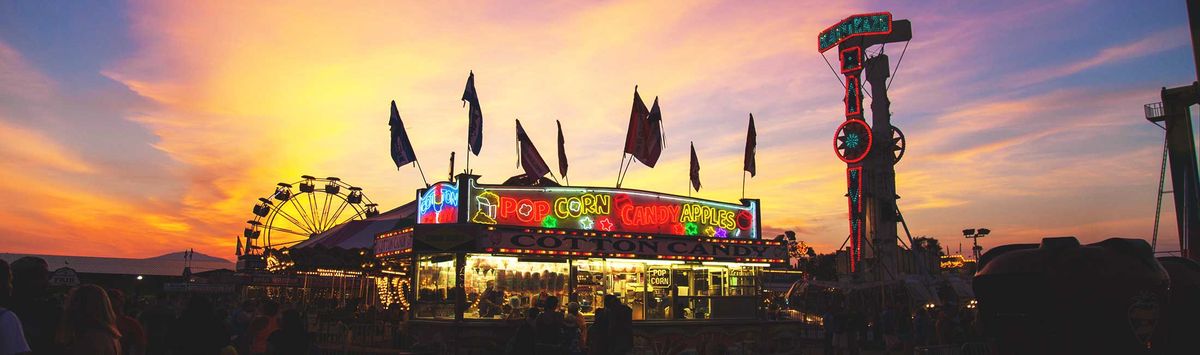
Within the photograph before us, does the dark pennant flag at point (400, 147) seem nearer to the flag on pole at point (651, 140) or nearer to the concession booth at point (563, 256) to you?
the concession booth at point (563, 256)

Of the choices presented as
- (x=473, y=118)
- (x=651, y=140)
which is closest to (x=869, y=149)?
(x=651, y=140)

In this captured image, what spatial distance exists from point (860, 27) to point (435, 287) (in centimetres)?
4414

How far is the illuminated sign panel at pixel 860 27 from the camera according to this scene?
56219 millimetres

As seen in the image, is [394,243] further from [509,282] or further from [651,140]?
[651,140]

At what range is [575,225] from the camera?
2161 cm

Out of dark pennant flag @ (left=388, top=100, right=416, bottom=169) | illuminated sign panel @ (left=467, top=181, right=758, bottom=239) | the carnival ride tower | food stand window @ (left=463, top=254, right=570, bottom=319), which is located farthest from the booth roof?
the carnival ride tower

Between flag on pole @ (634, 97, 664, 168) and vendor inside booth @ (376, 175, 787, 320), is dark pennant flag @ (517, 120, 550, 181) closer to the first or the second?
vendor inside booth @ (376, 175, 787, 320)

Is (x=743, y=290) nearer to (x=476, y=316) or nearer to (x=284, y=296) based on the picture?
(x=476, y=316)

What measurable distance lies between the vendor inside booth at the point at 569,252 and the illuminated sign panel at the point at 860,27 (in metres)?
36.4

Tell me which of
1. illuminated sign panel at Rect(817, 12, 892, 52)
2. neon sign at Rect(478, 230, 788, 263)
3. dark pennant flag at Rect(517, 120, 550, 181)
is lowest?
neon sign at Rect(478, 230, 788, 263)

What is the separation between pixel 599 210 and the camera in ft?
72.2

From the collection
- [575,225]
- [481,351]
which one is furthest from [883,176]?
[481,351]

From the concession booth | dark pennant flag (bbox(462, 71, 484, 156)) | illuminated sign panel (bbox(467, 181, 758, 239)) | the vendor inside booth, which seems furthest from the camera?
dark pennant flag (bbox(462, 71, 484, 156))

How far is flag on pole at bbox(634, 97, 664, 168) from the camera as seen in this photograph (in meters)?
24.5
